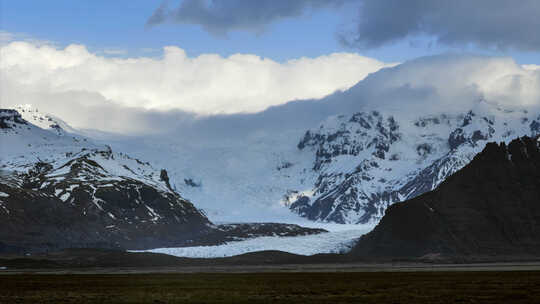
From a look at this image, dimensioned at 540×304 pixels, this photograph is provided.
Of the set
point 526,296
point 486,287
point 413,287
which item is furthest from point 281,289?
point 526,296

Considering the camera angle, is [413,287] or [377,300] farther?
[413,287]

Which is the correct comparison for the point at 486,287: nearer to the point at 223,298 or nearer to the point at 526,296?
the point at 526,296

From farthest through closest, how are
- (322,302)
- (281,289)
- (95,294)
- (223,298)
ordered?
1. (281,289)
2. (95,294)
3. (223,298)
4. (322,302)

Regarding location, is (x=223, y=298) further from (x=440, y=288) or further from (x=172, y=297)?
(x=440, y=288)

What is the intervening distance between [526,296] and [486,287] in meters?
18.6

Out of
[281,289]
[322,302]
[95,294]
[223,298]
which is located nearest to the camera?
[322,302]

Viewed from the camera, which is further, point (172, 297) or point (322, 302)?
point (172, 297)

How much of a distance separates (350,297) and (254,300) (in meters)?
11.1

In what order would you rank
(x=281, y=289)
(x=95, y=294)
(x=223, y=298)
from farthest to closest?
(x=281, y=289)
(x=95, y=294)
(x=223, y=298)

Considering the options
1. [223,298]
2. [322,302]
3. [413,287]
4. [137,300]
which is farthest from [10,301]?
[413,287]

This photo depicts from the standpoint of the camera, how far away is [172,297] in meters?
114

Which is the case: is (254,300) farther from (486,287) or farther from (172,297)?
(486,287)

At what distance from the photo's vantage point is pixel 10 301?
108 meters

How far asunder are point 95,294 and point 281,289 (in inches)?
998
